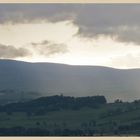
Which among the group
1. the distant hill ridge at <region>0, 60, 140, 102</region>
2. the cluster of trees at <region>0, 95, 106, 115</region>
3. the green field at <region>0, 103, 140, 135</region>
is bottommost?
the green field at <region>0, 103, 140, 135</region>

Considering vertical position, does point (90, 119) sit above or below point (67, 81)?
below

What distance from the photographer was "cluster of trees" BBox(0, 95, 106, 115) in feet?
6.54

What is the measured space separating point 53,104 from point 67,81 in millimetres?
154

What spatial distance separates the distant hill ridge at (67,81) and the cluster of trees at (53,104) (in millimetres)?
28

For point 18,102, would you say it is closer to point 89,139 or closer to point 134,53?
point 89,139

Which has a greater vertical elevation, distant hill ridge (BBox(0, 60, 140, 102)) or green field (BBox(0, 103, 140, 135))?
distant hill ridge (BBox(0, 60, 140, 102))

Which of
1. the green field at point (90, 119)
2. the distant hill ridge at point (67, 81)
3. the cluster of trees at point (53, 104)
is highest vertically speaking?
the distant hill ridge at point (67, 81)

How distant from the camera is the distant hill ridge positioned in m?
1.98

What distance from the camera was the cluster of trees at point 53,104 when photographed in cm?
199

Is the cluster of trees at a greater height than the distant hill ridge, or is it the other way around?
the distant hill ridge

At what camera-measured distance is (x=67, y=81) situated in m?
2.00

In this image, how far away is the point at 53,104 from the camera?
201cm

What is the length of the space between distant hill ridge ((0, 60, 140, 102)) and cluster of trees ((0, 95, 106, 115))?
3 centimetres

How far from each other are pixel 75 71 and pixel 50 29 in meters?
0.29
